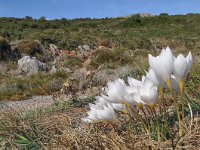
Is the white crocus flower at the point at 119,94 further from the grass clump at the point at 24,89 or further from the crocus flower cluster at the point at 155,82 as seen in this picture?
the grass clump at the point at 24,89

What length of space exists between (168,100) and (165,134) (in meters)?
1.35

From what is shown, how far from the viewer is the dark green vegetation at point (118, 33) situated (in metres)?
31.2

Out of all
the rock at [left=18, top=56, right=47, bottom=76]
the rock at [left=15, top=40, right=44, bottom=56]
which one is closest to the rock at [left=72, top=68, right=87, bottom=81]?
the rock at [left=18, top=56, right=47, bottom=76]

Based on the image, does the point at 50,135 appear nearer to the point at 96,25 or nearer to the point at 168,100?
the point at 168,100

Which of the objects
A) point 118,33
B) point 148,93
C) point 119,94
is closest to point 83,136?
point 119,94

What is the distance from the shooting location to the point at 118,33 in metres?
43.1

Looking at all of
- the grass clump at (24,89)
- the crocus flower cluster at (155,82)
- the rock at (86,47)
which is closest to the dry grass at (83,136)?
the crocus flower cluster at (155,82)

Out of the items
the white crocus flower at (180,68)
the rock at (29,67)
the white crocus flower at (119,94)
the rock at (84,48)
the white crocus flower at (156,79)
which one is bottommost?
the white crocus flower at (119,94)

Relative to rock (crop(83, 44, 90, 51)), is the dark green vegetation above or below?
above

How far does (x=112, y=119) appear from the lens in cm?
214

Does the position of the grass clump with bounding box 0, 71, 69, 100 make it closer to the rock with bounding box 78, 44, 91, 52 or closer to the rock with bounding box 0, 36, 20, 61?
the rock with bounding box 0, 36, 20, 61

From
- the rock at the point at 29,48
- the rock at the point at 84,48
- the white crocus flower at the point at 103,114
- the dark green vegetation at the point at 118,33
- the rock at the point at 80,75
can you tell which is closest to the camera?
the white crocus flower at the point at 103,114

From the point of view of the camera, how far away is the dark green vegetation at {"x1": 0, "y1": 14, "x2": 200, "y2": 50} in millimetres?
31172

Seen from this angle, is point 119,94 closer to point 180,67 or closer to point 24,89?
point 180,67
